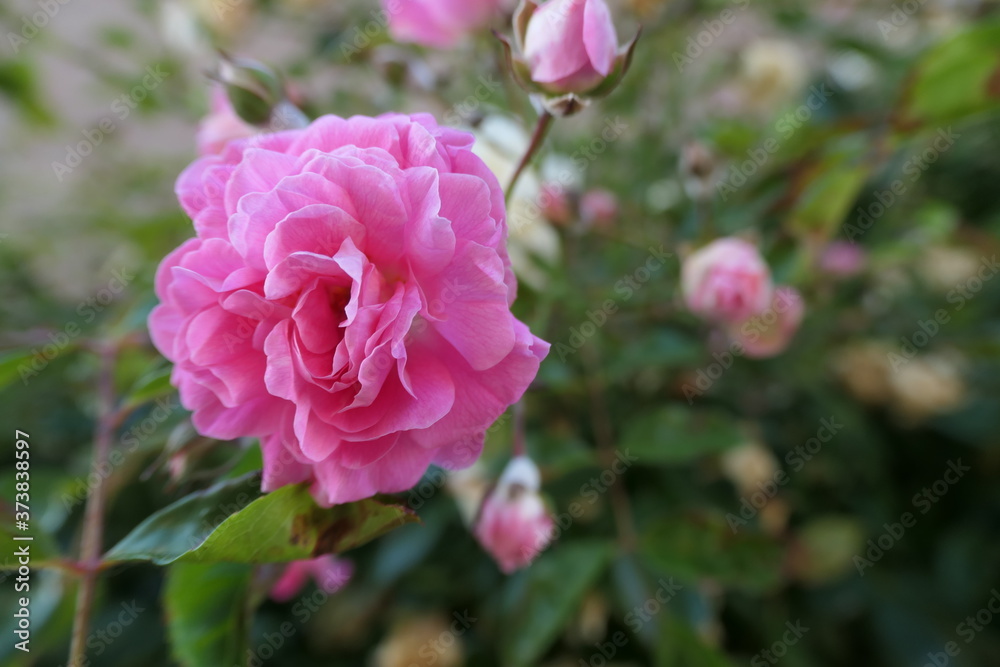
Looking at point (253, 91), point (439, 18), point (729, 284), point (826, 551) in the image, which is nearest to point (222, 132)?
point (253, 91)

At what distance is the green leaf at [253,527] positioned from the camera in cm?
19

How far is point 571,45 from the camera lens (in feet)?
0.70

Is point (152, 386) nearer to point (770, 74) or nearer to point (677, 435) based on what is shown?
point (677, 435)

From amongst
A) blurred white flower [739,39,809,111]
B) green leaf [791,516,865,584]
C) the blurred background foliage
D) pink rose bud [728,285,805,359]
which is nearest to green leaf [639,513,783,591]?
the blurred background foliage

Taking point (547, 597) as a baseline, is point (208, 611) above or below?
above

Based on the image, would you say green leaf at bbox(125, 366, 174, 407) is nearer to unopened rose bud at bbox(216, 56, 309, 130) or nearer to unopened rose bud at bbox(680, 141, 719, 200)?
unopened rose bud at bbox(216, 56, 309, 130)

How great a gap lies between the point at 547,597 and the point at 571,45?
1.07 ft

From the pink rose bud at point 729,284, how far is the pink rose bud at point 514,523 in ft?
0.46

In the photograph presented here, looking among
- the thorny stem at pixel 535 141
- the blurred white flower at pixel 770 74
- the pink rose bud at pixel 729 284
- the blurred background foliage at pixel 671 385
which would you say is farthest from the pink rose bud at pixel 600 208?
the blurred white flower at pixel 770 74

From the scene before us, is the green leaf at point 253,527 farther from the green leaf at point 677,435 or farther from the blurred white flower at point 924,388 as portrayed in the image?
the blurred white flower at point 924,388

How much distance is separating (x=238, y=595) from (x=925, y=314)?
0.70 metres

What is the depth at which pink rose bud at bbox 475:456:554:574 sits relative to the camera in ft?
0.92

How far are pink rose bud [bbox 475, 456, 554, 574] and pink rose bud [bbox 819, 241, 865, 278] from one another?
12.7 inches

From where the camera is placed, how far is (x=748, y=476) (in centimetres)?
57
